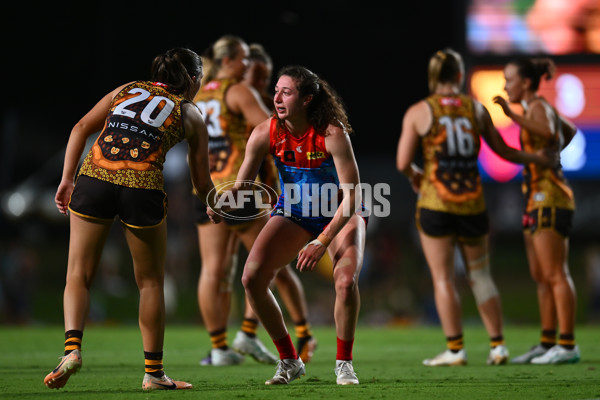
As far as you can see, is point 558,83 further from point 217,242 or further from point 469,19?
point 217,242

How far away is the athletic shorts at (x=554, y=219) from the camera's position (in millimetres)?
6902

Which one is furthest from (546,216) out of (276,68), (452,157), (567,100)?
(276,68)

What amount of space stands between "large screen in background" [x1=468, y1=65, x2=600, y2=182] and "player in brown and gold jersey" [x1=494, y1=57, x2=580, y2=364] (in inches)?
208

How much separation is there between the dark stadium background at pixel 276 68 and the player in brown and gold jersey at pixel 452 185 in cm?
499

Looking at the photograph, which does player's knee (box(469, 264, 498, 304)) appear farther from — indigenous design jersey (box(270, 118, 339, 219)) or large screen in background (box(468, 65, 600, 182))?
large screen in background (box(468, 65, 600, 182))

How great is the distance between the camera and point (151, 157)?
15.8 ft

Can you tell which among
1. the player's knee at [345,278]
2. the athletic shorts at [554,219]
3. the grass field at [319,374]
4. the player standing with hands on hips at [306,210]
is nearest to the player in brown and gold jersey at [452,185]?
the athletic shorts at [554,219]

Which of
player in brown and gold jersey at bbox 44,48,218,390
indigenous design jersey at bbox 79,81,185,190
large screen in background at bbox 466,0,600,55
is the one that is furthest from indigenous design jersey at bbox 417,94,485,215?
large screen in background at bbox 466,0,600,55

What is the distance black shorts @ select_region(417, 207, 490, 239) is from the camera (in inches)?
263

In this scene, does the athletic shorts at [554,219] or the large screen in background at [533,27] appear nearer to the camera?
the athletic shorts at [554,219]

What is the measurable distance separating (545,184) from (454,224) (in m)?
0.92

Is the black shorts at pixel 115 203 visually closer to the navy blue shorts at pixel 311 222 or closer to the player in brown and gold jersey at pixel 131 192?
the player in brown and gold jersey at pixel 131 192

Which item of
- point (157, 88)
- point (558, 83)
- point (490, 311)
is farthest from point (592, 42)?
point (157, 88)

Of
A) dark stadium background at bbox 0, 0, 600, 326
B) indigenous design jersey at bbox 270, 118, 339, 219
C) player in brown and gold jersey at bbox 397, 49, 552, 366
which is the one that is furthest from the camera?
dark stadium background at bbox 0, 0, 600, 326
